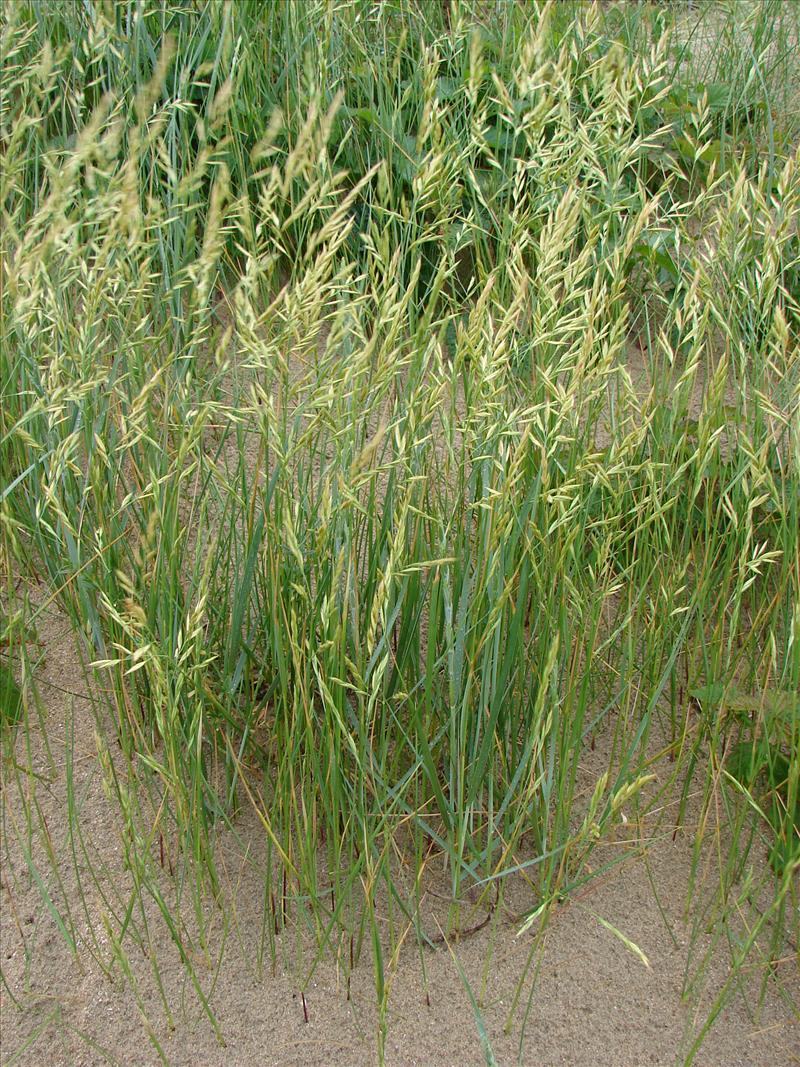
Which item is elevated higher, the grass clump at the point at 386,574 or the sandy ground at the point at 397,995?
the grass clump at the point at 386,574

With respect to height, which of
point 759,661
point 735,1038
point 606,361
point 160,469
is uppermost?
point 606,361

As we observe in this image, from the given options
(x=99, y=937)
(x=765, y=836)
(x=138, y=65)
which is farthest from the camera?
(x=138, y=65)

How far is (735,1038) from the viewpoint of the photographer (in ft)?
5.27

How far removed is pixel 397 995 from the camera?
5.38 feet

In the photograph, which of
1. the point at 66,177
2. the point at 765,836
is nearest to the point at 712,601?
the point at 765,836

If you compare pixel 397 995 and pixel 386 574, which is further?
pixel 397 995

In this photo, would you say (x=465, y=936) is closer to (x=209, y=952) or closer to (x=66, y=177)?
(x=209, y=952)

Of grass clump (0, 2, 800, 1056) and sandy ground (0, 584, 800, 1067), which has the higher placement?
grass clump (0, 2, 800, 1056)

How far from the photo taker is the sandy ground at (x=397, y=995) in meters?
1.58

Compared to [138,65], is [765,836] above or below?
below

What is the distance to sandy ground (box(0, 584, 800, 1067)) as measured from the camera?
158cm

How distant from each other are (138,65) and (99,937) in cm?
199

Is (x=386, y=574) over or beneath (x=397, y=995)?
over

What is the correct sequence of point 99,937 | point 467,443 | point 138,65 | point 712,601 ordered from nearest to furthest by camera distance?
point 467,443, point 99,937, point 712,601, point 138,65
